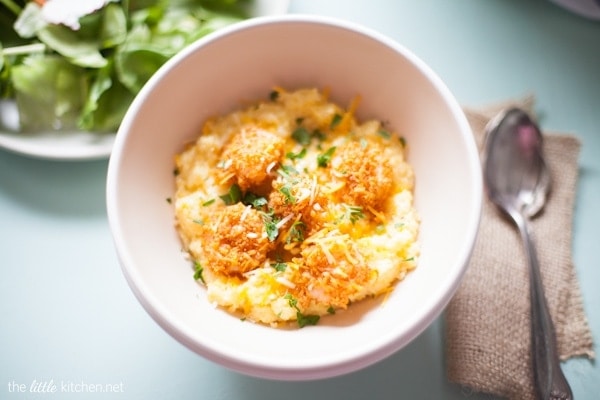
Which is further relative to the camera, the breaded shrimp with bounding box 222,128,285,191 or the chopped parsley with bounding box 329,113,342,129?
the chopped parsley with bounding box 329,113,342,129

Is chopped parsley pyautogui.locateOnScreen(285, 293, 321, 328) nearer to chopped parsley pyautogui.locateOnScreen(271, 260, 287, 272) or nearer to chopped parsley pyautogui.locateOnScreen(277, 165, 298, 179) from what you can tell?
chopped parsley pyautogui.locateOnScreen(271, 260, 287, 272)

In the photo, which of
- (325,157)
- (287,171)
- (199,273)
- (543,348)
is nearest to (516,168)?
(543,348)

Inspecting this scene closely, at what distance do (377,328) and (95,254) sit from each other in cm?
89

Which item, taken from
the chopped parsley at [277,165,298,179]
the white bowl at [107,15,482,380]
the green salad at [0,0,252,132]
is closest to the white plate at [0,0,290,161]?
the green salad at [0,0,252,132]

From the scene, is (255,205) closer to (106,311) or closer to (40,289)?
(106,311)

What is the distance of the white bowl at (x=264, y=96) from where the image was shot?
128 centimetres

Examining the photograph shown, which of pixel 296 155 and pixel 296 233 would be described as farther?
pixel 296 155

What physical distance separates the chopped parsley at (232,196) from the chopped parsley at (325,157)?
0.22 meters

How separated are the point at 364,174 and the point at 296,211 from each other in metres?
0.19

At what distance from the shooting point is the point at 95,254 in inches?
70.1

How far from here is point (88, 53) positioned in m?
1.88

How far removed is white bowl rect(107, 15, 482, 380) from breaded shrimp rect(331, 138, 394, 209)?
0.39 ft

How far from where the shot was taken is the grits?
1.38 metres

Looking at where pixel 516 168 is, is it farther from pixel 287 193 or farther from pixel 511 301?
pixel 287 193
